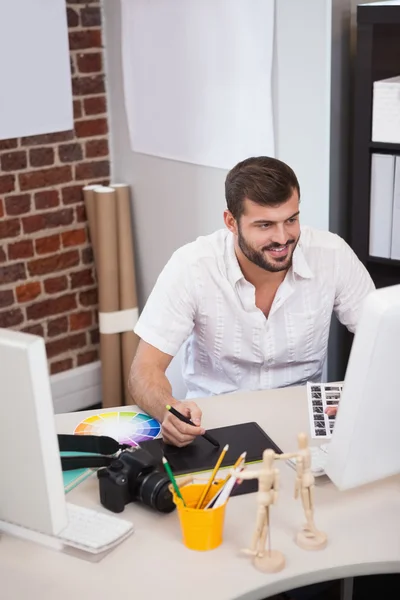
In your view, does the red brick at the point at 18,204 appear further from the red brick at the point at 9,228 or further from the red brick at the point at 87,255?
the red brick at the point at 87,255

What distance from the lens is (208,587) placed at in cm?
138

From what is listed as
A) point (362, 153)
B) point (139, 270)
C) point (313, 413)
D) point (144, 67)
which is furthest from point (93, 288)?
point (313, 413)

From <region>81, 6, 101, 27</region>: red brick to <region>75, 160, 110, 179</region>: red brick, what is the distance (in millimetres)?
531

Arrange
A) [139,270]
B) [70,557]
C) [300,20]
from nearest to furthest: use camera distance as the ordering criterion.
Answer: [70,557], [300,20], [139,270]

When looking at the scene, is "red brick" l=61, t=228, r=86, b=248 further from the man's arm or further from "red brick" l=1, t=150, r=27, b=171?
the man's arm

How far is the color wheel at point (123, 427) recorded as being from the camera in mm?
1872

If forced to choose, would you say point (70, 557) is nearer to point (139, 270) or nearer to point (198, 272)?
point (198, 272)

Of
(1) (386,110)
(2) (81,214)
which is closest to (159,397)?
(1) (386,110)

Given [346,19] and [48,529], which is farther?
[346,19]

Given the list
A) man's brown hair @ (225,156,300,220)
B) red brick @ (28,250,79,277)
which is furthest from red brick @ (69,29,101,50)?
man's brown hair @ (225,156,300,220)

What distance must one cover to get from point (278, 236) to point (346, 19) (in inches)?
37.7

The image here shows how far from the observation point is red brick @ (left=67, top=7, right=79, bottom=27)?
327cm

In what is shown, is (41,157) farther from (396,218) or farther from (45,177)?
(396,218)

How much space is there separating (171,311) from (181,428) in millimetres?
535
